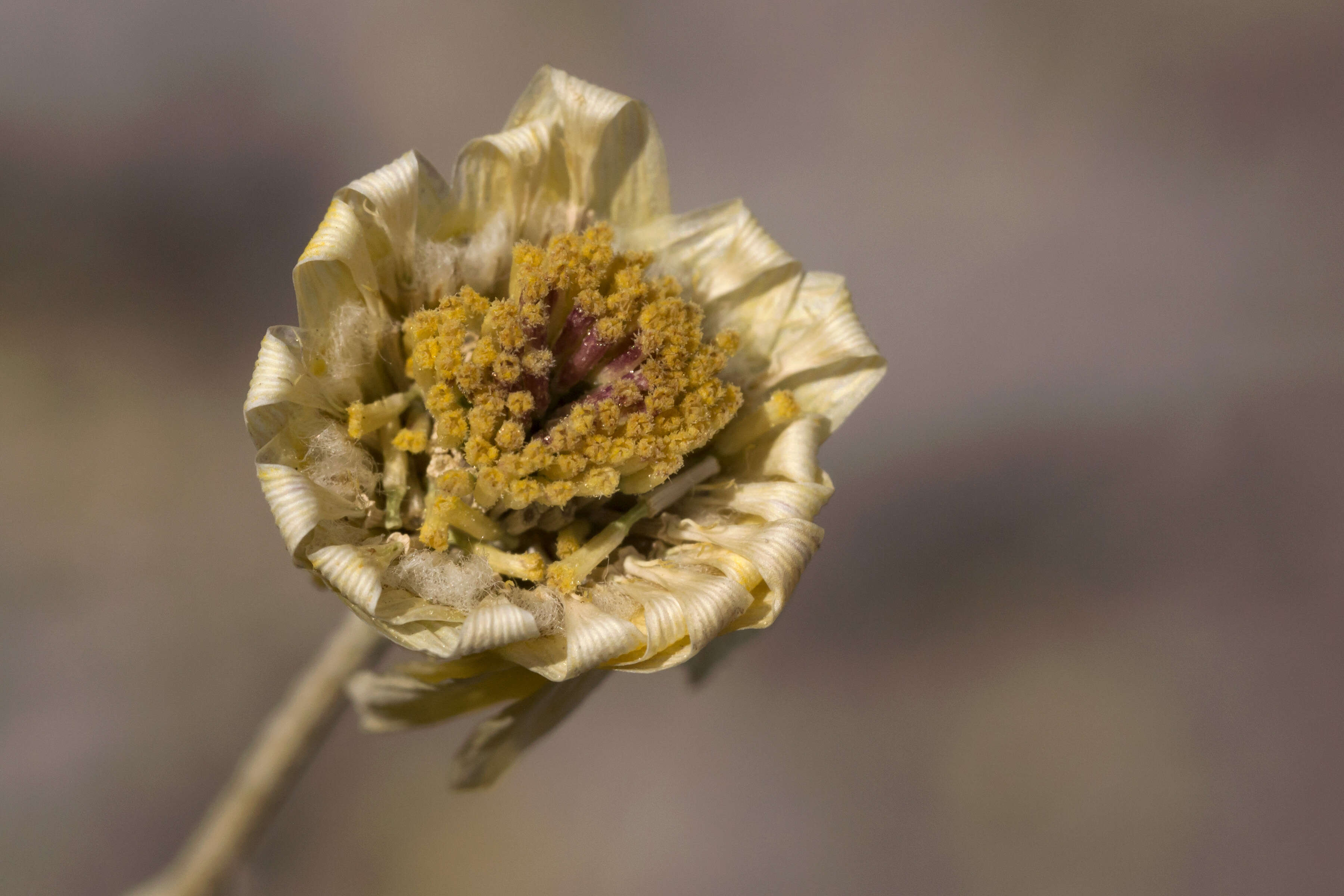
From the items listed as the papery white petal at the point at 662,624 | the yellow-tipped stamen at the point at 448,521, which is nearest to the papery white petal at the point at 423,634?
the yellow-tipped stamen at the point at 448,521

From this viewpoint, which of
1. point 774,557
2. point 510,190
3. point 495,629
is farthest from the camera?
point 510,190

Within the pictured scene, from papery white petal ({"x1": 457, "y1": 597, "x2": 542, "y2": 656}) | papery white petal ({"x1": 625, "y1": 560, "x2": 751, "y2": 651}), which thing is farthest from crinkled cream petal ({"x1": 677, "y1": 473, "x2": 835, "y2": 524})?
papery white petal ({"x1": 457, "y1": 597, "x2": 542, "y2": 656})

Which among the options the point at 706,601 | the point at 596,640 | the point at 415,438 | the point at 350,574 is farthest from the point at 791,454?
the point at 350,574

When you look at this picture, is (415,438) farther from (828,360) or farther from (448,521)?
(828,360)

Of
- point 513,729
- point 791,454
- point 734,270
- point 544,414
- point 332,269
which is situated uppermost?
point 332,269

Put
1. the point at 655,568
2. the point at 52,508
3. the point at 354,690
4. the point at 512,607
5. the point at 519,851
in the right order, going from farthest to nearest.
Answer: the point at 519,851, the point at 52,508, the point at 354,690, the point at 655,568, the point at 512,607

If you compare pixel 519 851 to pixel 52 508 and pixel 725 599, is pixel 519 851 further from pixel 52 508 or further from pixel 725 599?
pixel 725 599

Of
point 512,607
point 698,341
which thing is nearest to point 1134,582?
point 698,341
